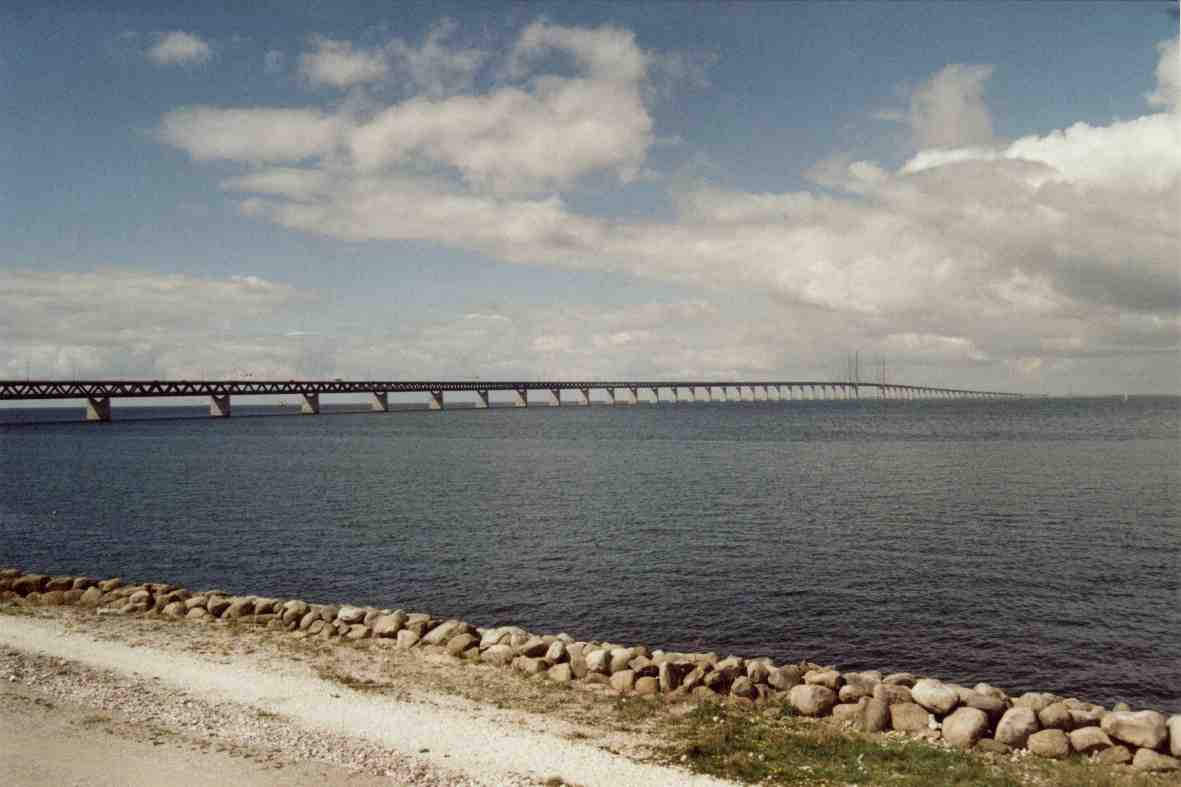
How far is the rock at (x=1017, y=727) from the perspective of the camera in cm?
1469

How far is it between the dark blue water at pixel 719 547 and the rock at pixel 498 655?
6601 millimetres

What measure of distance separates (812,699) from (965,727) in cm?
295

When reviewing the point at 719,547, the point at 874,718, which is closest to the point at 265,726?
the point at 874,718

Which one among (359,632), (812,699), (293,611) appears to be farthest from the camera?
(293,611)

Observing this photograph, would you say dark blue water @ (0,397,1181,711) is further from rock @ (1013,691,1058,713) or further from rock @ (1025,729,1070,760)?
rock @ (1025,729,1070,760)

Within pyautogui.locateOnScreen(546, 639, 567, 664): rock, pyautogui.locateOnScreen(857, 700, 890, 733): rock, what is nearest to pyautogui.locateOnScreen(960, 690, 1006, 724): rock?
pyautogui.locateOnScreen(857, 700, 890, 733): rock

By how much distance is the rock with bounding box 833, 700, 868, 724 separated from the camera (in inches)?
626

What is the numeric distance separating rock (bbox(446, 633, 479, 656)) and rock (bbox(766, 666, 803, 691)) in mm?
7802

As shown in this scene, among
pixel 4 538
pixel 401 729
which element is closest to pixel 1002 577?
pixel 401 729

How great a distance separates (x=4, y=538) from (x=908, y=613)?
48.4 meters

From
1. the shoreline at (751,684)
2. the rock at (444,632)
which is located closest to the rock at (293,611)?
the shoreline at (751,684)

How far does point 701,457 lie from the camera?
90.6 metres

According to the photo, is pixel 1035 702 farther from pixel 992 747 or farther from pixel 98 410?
pixel 98 410

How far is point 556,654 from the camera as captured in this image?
19234mm
